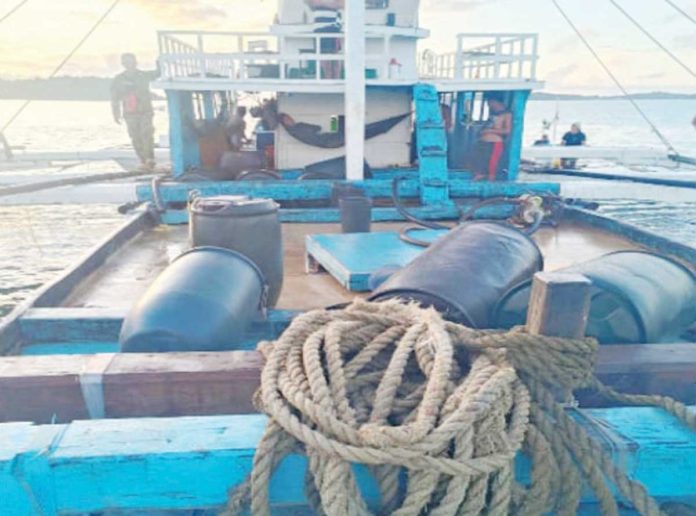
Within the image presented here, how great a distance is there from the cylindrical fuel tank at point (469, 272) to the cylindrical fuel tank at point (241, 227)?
5.16 ft

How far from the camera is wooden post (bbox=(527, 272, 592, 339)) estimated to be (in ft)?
5.92

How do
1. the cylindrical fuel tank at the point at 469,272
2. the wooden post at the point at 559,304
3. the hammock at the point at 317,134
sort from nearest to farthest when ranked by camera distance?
the wooden post at the point at 559,304
the cylindrical fuel tank at the point at 469,272
the hammock at the point at 317,134

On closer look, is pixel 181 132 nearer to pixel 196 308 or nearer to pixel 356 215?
pixel 356 215

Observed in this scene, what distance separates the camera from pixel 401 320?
184 centimetres

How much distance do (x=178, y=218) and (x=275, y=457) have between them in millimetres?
6882

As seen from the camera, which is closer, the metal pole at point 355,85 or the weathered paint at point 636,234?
the weathered paint at point 636,234

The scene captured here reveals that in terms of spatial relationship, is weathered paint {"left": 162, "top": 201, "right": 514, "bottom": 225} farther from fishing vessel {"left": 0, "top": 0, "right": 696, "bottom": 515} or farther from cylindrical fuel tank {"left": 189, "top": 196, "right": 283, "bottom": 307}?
cylindrical fuel tank {"left": 189, "top": 196, "right": 283, "bottom": 307}

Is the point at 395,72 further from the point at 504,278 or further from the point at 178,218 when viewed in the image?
the point at 504,278

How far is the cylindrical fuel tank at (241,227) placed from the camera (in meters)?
3.83

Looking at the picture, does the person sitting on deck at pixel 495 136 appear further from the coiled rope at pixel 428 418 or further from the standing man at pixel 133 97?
the coiled rope at pixel 428 418

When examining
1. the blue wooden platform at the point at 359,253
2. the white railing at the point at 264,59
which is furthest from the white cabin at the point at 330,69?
the blue wooden platform at the point at 359,253

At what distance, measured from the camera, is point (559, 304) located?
1817 millimetres

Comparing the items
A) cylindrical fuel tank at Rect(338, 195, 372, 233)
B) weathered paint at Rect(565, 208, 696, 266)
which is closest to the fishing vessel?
cylindrical fuel tank at Rect(338, 195, 372, 233)


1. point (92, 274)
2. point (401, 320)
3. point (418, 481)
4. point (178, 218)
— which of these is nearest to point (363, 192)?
point (178, 218)
